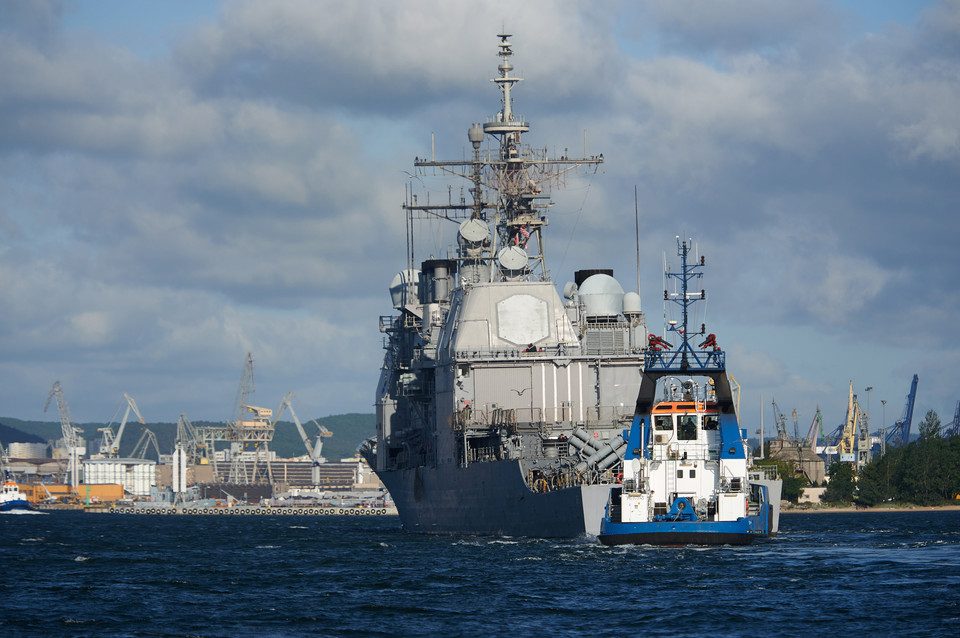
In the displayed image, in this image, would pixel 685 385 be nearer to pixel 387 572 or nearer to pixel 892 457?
pixel 387 572

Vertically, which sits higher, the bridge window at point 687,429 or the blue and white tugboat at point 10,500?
the bridge window at point 687,429

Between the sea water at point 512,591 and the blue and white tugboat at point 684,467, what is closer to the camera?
the sea water at point 512,591

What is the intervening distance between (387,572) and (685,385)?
39.3 feet

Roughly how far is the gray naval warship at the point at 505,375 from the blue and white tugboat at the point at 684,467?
189 inches

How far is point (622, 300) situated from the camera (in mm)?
68188

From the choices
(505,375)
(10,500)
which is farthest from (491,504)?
(10,500)

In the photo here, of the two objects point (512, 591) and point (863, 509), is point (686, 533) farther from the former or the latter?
point (863, 509)

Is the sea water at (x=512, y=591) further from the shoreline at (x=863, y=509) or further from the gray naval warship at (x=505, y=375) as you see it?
the shoreline at (x=863, y=509)

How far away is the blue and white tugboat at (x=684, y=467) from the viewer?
44188 mm

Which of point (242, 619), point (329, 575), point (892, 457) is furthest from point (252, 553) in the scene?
point (892, 457)

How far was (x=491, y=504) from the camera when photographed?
59750 millimetres

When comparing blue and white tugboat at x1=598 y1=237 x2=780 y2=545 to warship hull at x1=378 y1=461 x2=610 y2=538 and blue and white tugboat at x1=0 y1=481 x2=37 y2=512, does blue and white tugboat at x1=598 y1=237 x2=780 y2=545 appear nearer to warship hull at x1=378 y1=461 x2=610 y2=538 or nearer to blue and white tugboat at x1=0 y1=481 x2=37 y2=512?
warship hull at x1=378 y1=461 x2=610 y2=538

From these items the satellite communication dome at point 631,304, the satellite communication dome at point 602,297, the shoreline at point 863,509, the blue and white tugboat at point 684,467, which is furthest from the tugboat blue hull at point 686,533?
the shoreline at point 863,509

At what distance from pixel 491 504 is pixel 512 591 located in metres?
22.4
